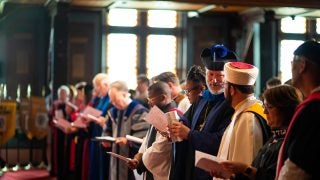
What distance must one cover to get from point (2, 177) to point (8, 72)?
291 cm

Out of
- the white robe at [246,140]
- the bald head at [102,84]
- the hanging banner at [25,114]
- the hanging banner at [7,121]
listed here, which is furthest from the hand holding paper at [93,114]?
the hanging banner at [25,114]

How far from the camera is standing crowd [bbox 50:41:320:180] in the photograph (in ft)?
9.64

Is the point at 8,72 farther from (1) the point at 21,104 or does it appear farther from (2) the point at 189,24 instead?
(2) the point at 189,24

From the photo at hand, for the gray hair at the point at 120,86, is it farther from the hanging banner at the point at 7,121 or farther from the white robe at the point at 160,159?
the hanging banner at the point at 7,121

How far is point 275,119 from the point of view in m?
3.33

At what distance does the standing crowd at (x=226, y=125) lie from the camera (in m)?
2.94

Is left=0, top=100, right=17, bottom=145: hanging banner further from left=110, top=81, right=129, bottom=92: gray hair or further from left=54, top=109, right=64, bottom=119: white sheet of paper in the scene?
left=110, top=81, right=129, bottom=92: gray hair

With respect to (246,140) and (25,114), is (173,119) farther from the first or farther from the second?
(25,114)

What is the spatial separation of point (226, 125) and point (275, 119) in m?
0.83

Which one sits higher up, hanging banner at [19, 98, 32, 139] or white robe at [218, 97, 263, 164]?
white robe at [218, 97, 263, 164]

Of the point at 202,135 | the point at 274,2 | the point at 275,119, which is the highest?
the point at 274,2

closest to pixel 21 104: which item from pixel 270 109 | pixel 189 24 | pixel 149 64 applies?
pixel 149 64

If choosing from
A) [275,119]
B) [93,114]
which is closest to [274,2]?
[93,114]

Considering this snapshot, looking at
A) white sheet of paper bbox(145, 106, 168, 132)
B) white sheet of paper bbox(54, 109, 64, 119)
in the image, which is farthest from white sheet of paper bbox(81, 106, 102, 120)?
white sheet of paper bbox(145, 106, 168, 132)
